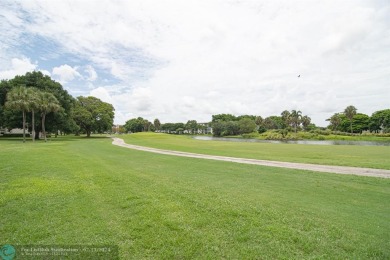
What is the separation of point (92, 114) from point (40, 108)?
27.2 m

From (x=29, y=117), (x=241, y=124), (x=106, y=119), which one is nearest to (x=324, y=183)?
(x=29, y=117)

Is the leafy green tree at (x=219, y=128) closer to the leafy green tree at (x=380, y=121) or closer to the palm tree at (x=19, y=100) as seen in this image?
the leafy green tree at (x=380, y=121)

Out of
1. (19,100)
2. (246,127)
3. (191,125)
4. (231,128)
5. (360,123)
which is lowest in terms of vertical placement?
(231,128)

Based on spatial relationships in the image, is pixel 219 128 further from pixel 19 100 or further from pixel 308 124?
pixel 19 100

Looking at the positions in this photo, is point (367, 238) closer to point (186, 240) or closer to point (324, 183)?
point (186, 240)

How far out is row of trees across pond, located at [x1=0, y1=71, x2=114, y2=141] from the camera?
3566 centimetres

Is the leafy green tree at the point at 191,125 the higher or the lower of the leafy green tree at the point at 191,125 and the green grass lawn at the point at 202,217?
the higher

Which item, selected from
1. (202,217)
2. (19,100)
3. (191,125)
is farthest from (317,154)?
(191,125)

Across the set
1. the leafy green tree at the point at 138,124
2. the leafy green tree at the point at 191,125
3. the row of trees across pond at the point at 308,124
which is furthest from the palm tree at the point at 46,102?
the leafy green tree at the point at 191,125

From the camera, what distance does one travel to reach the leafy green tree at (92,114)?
60.9 m

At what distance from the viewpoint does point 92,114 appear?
64.7 meters

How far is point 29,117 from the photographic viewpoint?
43719 mm

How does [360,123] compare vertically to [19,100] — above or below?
above

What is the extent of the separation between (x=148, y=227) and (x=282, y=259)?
2.78 metres
